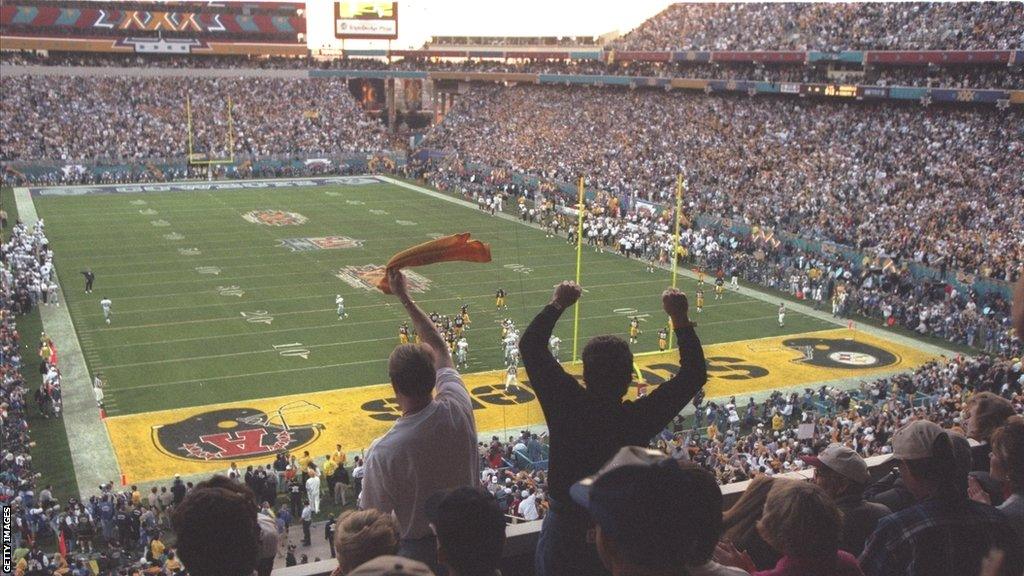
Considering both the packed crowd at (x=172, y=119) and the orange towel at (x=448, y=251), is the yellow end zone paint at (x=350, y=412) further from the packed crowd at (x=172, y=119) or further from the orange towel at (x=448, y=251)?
the packed crowd at (x=172, y=119)


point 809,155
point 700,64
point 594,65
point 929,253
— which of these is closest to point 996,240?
point 929,253

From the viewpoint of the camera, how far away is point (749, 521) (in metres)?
3.46

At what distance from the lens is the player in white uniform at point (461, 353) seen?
21422 mm

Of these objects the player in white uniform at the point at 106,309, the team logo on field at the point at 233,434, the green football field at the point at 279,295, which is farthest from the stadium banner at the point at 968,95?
the player in white uniform at the point at 106,309

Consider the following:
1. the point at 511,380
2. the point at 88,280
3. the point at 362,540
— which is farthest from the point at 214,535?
the point at 88,280

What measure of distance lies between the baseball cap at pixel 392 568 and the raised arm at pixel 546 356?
1.43 meters

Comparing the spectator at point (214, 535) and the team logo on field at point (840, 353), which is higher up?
the spectator at point (214, 535)

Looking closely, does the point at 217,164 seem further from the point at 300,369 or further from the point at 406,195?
the point at 300,369

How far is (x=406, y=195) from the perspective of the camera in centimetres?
4600

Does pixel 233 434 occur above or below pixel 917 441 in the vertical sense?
below

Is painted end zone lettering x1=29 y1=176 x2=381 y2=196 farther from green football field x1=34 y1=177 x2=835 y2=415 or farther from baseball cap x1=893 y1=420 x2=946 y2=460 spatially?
baseball cap x1=893 y1=420 x2=946 y2=460

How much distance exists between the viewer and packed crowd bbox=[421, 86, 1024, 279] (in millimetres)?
28797

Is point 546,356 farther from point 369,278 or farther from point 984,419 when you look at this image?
point 369,278

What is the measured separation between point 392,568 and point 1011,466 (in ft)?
9.32
